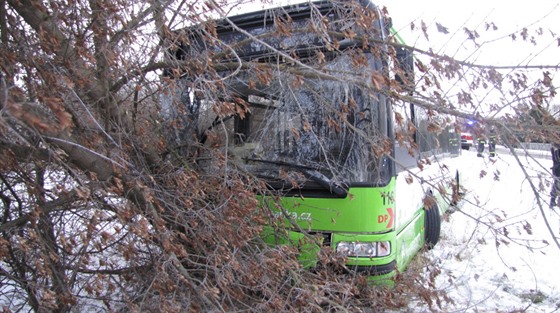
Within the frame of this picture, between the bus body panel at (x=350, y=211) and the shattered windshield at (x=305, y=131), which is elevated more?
the shattered windshield at (x=305, y=131)

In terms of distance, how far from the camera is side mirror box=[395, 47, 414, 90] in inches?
114

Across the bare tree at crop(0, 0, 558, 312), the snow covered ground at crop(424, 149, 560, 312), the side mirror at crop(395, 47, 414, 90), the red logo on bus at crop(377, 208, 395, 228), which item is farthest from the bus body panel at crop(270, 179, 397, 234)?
the side mirror at crop(395, 47, 414, 90)

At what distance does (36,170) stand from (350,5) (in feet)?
7.66

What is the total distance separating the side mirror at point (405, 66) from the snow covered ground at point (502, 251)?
0.79m

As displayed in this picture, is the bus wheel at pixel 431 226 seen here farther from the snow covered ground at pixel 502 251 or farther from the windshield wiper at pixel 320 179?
the windshield wiper at pixel 320 179

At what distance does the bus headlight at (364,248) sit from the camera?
3322 millimetres

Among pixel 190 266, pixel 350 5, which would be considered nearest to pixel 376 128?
pixel 350 5

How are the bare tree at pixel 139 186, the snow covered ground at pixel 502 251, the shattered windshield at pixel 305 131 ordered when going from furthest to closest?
the shattered windshield at pixel 305 131 → the snow covered ground at pixel 502 251 → the bare tree at pixel 139 186

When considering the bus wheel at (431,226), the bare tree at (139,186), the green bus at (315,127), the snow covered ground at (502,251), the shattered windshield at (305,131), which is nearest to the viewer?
the bare tree at (139,186)

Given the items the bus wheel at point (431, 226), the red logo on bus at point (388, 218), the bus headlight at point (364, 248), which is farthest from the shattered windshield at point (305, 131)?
the bus wheel at point (431, 226)

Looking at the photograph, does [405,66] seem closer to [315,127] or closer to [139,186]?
[315,127]

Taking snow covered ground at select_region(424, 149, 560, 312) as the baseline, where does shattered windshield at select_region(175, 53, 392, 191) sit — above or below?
above

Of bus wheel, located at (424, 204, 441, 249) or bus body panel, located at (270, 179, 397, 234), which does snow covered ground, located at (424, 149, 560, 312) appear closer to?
bus wheel, located at (424, 204, 441, 249)

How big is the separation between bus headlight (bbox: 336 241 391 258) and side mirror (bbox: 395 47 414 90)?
1237mm
